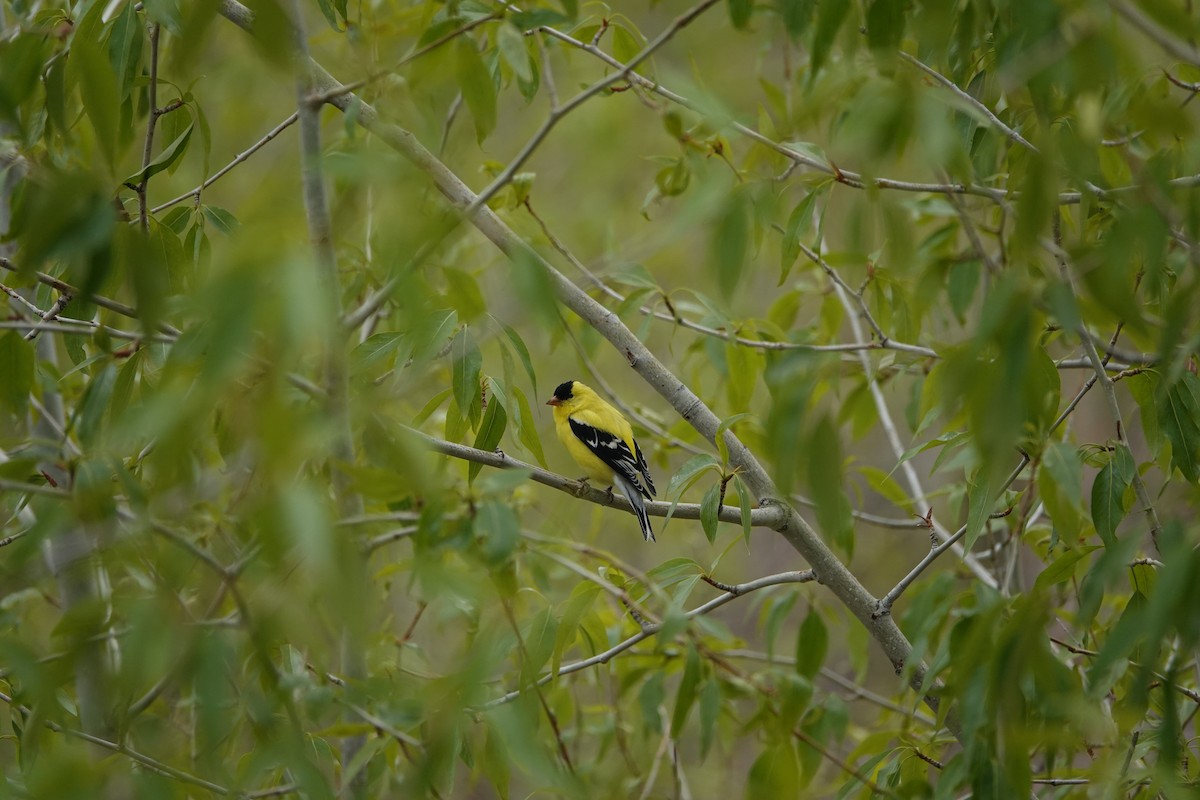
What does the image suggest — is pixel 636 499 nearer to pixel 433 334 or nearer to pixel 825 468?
pixel 433 334

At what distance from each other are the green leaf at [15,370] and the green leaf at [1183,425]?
194cm

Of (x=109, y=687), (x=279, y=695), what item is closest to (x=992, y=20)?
(x=279, y=695)

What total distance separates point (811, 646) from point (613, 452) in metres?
2.05

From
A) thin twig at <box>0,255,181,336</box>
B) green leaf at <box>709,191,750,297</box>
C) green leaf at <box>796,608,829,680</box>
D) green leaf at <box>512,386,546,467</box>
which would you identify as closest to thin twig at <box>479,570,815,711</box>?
green leaf at <box>796,608,829,680</box>

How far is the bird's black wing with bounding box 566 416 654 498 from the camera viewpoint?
3.66 meters

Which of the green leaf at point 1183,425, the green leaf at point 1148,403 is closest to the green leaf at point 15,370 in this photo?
the green leaf at point 1183,425

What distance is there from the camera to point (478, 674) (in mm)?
1159

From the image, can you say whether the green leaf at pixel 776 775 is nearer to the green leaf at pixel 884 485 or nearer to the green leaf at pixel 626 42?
the green leaf at pixel 884 485

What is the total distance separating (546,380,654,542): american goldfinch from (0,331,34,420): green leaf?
208cm

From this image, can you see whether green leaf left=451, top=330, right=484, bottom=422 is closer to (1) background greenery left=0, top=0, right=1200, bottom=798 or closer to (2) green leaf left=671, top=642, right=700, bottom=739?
(1) background greenery left=0, top=0, right=1200, bottom=798

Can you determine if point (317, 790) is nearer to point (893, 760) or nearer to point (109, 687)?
point (109, 687)

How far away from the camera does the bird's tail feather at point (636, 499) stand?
3.24 m

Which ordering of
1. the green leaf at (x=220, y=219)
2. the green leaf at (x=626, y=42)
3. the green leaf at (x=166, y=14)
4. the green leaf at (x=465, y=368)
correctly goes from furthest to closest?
the green leaf at (x=626, y=42), the green leaf at (x=220, y=219), the green leaf at (x=465, y=368), the green leaf at (x=166, y=14)

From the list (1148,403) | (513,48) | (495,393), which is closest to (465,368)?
(495,393)
